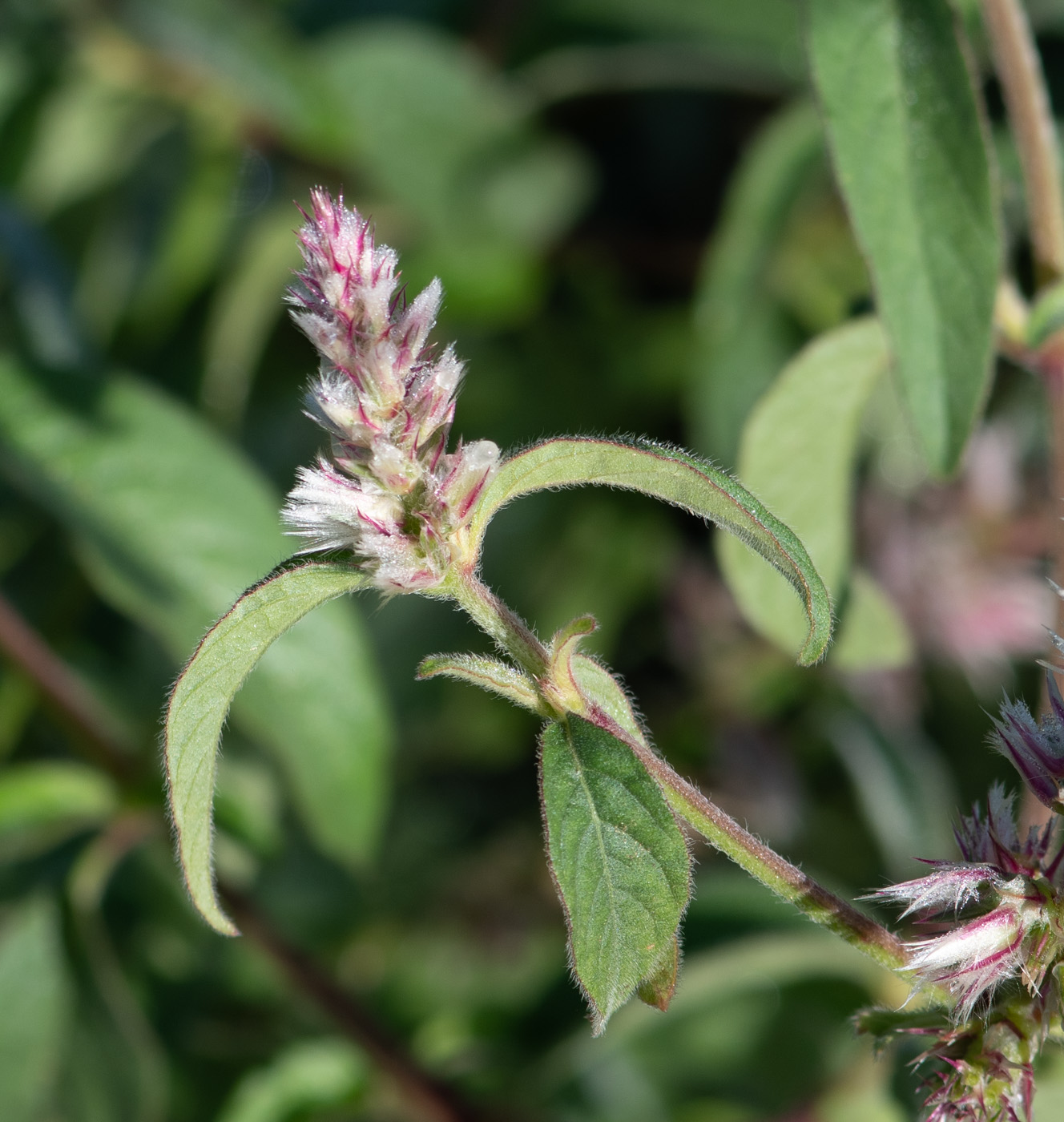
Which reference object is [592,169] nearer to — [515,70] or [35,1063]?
[515,70]

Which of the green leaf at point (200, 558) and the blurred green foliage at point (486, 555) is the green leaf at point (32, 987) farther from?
the green leaf at point (200, 558)

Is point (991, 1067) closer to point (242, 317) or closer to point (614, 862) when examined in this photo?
point (614, 862)

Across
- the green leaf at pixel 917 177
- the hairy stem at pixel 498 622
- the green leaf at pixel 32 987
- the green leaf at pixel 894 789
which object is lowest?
the green leaf at pixel 894 789

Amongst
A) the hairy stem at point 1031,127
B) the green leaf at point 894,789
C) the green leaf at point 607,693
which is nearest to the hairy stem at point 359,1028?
the green leaf at point 894,789

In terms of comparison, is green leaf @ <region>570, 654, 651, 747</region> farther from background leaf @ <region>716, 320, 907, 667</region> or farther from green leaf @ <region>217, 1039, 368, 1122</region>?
green leaf @ <region>217, 1039, 368, 1122</region>

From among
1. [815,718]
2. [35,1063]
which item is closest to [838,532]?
[815,718]

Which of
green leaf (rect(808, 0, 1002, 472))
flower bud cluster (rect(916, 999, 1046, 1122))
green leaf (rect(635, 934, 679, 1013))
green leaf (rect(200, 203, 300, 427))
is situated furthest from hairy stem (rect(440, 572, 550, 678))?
green leaf (rect(200, 203, 300, 427))

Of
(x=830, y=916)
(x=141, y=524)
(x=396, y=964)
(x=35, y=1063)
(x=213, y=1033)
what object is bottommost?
(x=396, y=964)
